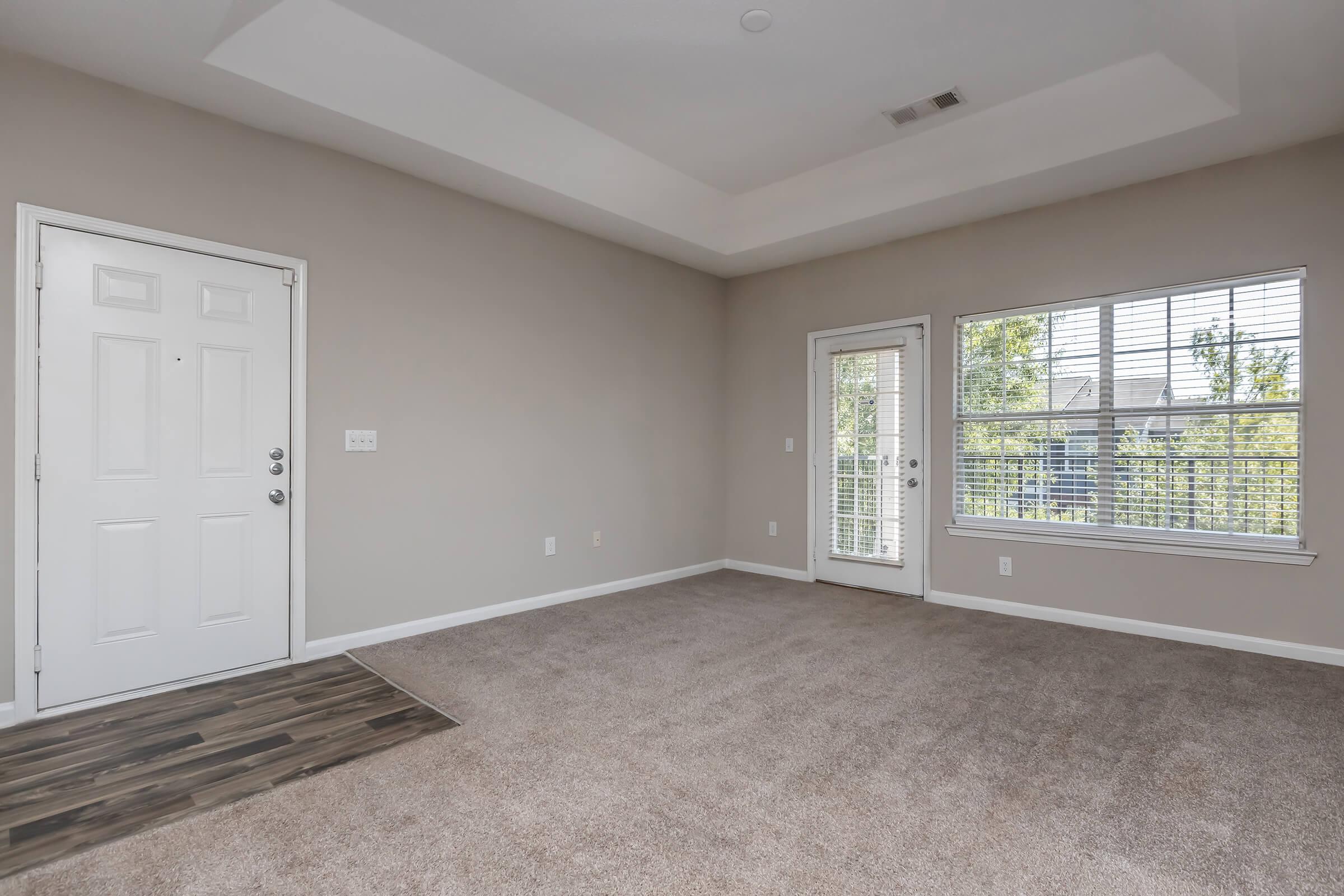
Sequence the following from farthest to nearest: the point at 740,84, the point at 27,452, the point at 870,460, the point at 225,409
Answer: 1. the point at 870,460
2. the point at 740,84
3. the point at 225,409
4. the point at 27,452

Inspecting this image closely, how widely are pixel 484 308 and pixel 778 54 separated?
7.31 ft

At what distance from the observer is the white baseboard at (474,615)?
11.7 ft

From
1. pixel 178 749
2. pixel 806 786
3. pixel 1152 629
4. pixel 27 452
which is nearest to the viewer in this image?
pixel 806 786

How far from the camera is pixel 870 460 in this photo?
16.9 ft

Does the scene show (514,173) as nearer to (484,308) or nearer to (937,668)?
(484,308)

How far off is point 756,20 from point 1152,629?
155 inches

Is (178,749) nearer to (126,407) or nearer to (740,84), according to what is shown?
(126,407)

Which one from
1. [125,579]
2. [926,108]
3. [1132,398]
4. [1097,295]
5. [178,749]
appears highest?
[926,108]

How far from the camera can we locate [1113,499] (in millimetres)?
4090

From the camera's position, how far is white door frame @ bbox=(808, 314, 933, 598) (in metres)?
4.80

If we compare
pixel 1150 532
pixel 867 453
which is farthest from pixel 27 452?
pixel 1150 532

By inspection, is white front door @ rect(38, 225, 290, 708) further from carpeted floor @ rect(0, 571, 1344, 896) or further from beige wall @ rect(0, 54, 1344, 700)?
carpeted floor @ rect(0, 571, 1344, 896)

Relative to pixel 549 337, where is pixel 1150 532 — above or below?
below

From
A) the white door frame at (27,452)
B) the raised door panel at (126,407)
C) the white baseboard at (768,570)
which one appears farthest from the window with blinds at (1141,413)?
the white door frame at (27,452)
